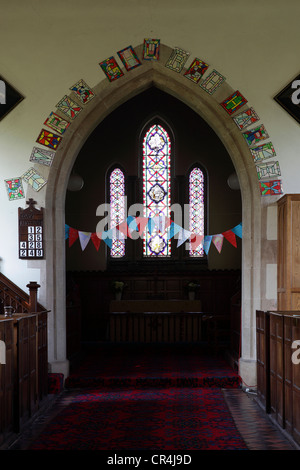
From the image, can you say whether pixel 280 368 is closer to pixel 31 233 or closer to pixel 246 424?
pixel 246 424

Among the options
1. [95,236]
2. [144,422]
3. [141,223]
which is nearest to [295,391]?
[144,422]

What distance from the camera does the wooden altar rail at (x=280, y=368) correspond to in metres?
4.61

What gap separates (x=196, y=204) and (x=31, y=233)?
17.2ft

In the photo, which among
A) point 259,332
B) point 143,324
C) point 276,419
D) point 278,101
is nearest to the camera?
point 276,419

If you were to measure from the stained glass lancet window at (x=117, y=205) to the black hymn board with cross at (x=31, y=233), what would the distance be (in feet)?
15.1

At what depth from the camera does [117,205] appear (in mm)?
11797

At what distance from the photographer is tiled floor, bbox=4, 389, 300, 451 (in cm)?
466

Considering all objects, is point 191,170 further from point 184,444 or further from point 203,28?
point 184,444

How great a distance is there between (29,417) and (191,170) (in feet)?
24.3

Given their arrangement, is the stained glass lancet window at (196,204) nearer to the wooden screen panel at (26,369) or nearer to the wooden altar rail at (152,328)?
the wooden altar rail at (152,328)

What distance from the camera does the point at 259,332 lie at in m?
6.32

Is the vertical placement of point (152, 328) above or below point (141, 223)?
below

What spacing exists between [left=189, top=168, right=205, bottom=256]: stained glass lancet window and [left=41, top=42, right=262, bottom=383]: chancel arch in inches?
172
